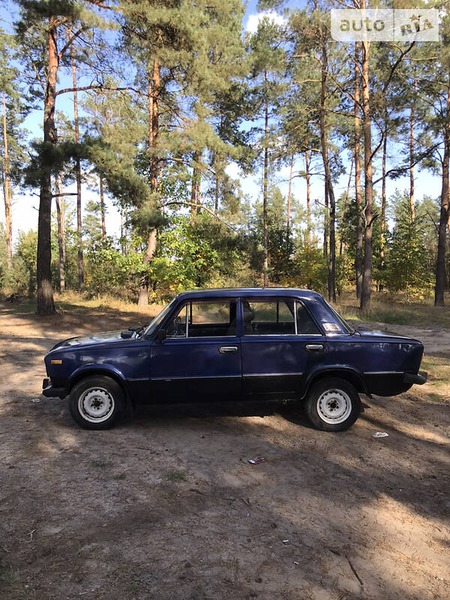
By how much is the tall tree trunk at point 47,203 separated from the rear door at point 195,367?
12.0m

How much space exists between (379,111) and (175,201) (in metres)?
10.6

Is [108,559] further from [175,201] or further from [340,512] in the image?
[175,201]

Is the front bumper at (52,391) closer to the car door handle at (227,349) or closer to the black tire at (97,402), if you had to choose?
the black tire at (97,402)

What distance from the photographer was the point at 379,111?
66.9 ft

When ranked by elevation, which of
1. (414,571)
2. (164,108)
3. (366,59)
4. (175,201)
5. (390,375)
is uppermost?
(366,59)

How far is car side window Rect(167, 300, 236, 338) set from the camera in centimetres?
509

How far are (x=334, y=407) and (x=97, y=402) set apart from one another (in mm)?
2833

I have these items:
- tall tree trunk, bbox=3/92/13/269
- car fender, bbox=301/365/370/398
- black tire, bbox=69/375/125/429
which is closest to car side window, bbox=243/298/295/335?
car fender, bbox=301/365/370/398

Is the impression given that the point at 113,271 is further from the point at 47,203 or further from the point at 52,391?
the point at 52,391

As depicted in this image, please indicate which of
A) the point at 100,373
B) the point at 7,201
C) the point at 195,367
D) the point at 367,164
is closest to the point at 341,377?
the point at 195,367

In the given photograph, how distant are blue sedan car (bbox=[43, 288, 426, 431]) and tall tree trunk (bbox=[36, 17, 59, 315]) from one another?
11789 mm

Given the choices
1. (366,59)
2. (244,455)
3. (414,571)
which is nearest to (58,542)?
(244,455)

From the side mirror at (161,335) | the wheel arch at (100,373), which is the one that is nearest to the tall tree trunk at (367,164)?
the side mirror at (161,335)

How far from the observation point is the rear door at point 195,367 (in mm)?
4914
